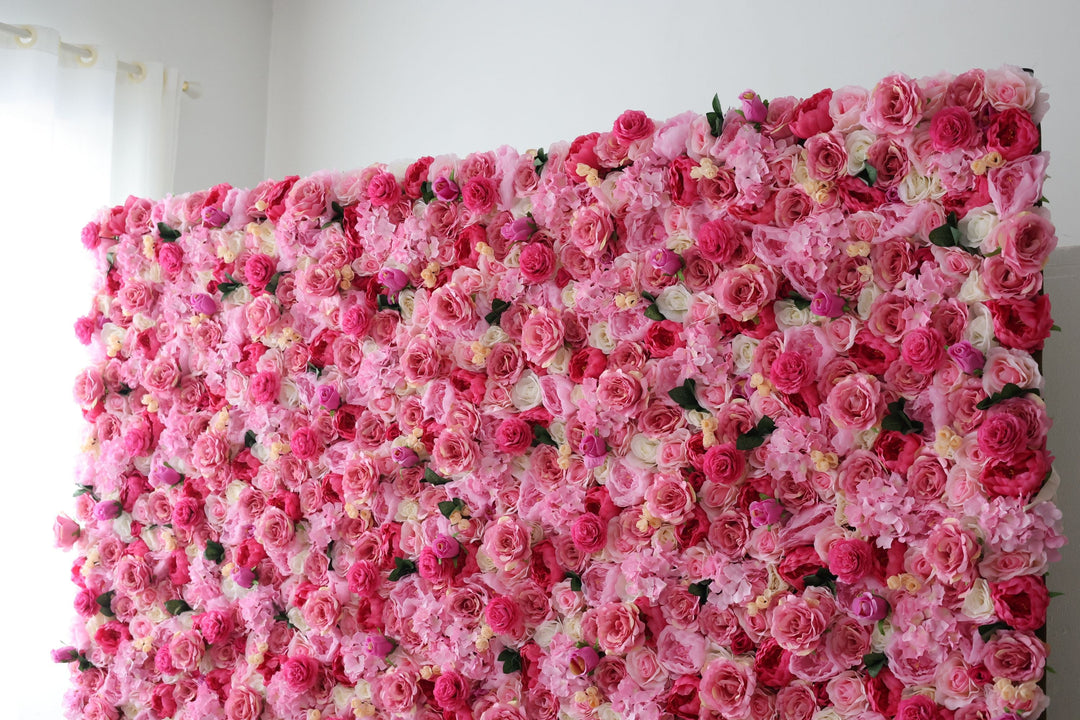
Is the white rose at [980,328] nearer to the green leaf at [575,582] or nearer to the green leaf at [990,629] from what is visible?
the green leaf at [990,629]

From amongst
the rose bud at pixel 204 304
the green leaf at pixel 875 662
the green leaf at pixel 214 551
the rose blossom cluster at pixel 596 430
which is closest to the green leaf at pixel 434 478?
the rose blossom cluster at pixel 596 430

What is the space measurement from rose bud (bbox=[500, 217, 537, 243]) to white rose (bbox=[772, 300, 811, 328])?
17.1 inches

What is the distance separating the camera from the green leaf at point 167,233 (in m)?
1.97

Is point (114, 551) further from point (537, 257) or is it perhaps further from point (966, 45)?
point (966, 45)

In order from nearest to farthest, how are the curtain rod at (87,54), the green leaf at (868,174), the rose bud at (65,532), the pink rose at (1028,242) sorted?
the pink rose at (1028,242) → the green leaf at (868,174) → the rose bud at (65,532) → the curtain rod at (87,54)

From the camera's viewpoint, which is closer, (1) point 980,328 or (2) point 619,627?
(1) point 980,328

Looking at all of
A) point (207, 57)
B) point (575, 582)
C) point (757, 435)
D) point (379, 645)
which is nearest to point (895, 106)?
point (757, 435)

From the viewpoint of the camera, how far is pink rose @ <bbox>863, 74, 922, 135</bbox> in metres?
1.26

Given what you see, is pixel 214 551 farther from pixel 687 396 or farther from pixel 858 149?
pixel 858 149

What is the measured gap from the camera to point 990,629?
1215 mm

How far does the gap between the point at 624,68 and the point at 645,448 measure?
99 cm

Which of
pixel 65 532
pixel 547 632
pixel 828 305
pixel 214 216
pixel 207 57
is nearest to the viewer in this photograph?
pixel 828 305

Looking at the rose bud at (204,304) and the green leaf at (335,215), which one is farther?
the rose bud at (204,304)

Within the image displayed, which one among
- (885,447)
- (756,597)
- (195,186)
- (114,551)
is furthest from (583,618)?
(195,186)
